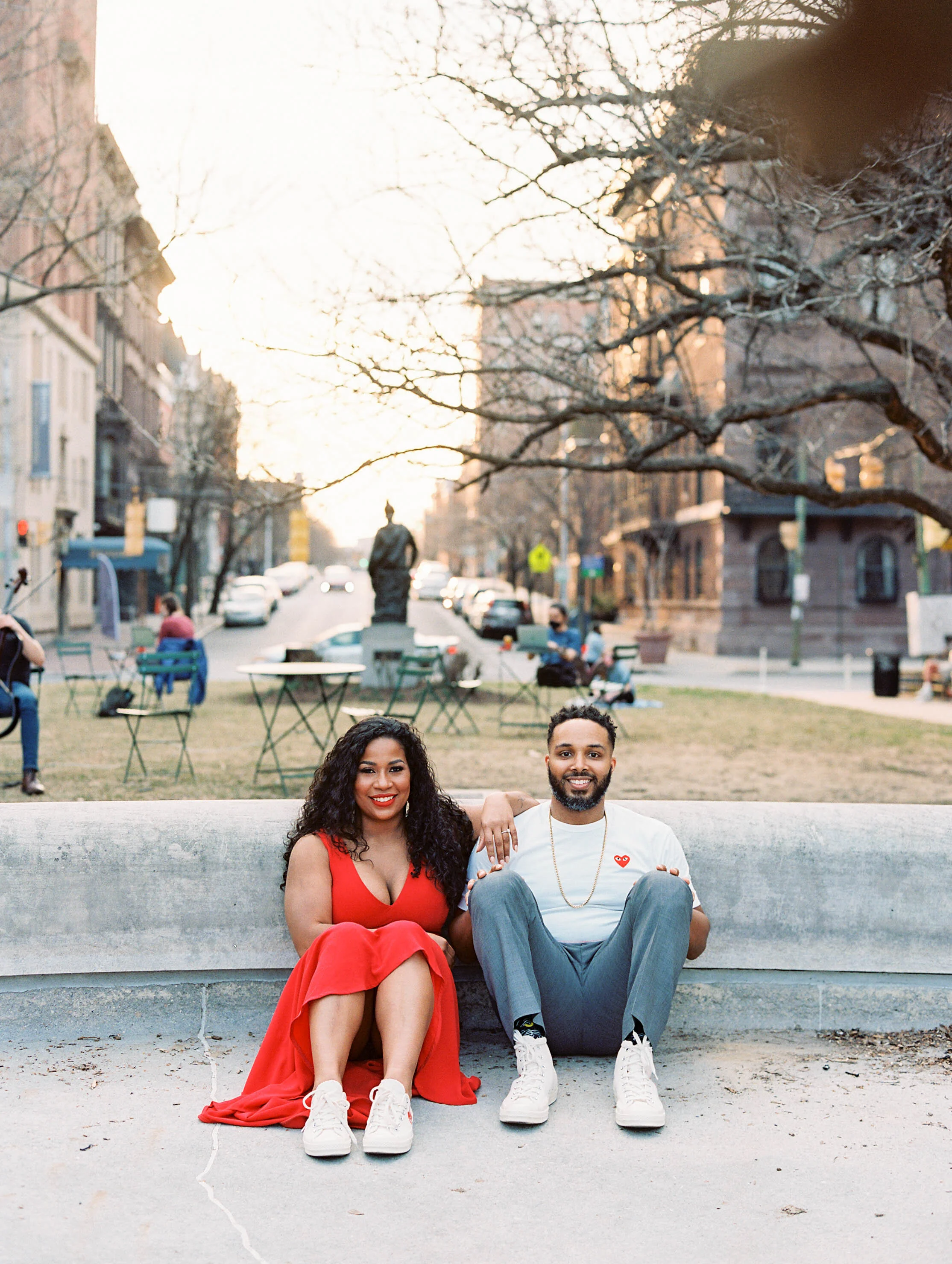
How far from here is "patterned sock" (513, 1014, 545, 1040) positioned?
365 cm

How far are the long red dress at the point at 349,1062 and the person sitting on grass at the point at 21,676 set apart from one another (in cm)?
477

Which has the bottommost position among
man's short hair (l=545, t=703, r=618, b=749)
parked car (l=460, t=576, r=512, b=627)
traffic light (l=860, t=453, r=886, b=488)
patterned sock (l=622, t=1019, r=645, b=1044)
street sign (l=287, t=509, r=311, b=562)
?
patterned sock (l=622, t=1019, r=645, b=1044)

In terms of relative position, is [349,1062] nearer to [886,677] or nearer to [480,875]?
[480,875]

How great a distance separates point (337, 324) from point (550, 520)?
125 feet

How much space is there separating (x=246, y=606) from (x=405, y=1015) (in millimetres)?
42088

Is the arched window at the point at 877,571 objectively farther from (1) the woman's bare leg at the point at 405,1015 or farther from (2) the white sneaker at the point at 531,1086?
(1) the woman's bare leg at the point at 405,1015

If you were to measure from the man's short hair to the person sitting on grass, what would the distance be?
185 inches

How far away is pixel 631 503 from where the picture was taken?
4684cm

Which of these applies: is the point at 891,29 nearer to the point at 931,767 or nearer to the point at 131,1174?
the point at 131,1174

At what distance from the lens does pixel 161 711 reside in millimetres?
14469

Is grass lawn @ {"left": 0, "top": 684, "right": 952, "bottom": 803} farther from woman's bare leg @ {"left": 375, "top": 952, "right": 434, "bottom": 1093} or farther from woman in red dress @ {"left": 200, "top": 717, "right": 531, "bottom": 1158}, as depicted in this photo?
woman's bare leg @ {"left": 375, "top": 952, "right": 434, "bottom": 1093}

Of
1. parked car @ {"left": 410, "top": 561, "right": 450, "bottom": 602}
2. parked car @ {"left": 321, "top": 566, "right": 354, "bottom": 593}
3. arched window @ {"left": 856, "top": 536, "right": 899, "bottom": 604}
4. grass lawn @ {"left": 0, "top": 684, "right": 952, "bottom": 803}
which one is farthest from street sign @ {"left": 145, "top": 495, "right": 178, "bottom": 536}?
parked car @ {"left": 321, "top": 566, "right": 354, "bottom": 593}

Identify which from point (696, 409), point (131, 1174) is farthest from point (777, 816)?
point (696, 409)

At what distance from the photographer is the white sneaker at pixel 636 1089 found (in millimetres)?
3428
